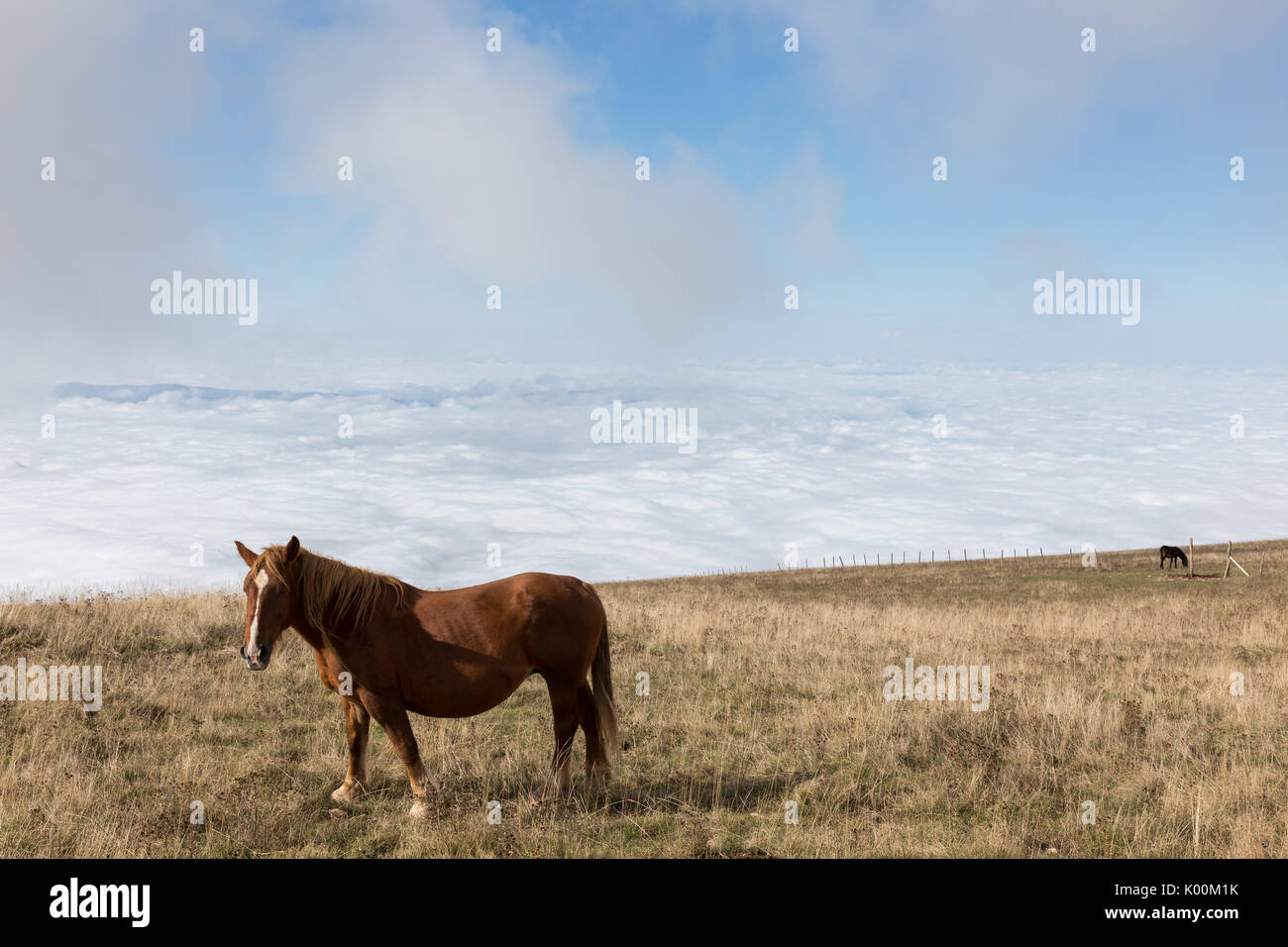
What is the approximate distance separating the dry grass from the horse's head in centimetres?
154

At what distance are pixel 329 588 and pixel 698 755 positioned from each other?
4557mm

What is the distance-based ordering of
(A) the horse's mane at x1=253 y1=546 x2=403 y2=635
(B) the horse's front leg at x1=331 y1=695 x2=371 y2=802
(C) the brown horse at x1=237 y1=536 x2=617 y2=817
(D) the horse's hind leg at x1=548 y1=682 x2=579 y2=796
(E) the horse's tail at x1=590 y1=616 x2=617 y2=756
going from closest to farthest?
(A) the horse's mane at x1=253 y1=546 x2=403 y2=635, (C) the brown horse at x1=237 y1=536 x2=617 y2=817, (D) the horse's hind leg at x1=548 y1=682 x2=579 y2=796, (B) the horse's front leg at x1=331 y1=695 x2=371 y2=802, (E) the horse's tail at x1=590 y1=616 x2=617 y2=756

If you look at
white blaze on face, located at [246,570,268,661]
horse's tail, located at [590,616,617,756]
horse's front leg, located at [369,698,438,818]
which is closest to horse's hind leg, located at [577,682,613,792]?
horse's tail, located at [590,616,617,756]

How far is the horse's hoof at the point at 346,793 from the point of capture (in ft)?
25.3

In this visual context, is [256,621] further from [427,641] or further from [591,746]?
[591,746]

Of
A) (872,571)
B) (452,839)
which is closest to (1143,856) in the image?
(452,839)

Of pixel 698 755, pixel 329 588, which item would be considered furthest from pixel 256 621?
pixel 698 755

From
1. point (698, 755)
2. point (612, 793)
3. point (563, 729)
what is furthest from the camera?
point (698, 755)

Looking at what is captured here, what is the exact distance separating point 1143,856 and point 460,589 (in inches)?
249

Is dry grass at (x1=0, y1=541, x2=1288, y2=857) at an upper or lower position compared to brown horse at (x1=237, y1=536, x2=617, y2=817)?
lower

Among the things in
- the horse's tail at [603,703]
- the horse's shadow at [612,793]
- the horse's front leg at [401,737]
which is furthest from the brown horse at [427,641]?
the horse's tail at [603,703]

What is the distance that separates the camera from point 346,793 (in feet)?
25.5

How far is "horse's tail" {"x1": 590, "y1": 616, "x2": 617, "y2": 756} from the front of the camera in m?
8.10

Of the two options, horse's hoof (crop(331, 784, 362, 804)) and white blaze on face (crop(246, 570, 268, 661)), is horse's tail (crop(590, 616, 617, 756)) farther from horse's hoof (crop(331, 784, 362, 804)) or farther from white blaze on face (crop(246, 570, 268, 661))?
white blaze on face (crop(246, 570, 268, 661))
